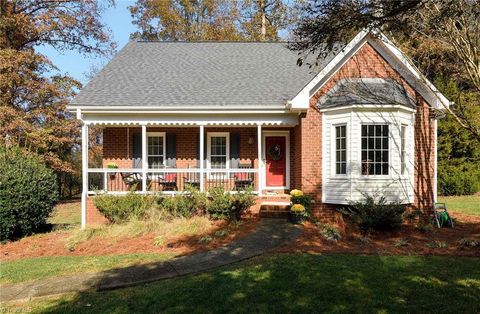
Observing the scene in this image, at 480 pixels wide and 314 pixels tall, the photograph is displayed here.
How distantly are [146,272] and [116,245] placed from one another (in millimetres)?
2907

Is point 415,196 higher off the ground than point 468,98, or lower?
lower

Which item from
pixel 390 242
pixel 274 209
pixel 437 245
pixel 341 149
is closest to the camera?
pixel 437 245

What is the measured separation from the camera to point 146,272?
7023mm

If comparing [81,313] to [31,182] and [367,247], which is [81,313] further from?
[31,182]

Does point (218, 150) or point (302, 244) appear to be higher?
point (218, 150)

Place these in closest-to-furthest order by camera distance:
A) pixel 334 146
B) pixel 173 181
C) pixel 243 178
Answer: pixel 334 146 → pixel 173 181 → pixel 243 178

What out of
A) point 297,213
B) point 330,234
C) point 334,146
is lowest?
point 330,234

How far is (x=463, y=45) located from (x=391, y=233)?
5.13 meters

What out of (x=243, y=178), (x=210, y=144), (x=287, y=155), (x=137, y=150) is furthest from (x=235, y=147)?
(x=137, y=150)

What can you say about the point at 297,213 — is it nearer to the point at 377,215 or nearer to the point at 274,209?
the point at 274,209

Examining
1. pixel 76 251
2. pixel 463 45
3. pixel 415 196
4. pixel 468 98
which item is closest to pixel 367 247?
pixel 415 196

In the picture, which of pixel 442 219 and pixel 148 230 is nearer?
pixel 148 230

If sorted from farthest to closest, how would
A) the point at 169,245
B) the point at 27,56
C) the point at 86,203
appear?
the point at 27,56
the point at 86,203
the point at 169,245

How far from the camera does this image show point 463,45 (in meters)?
9.93
